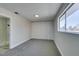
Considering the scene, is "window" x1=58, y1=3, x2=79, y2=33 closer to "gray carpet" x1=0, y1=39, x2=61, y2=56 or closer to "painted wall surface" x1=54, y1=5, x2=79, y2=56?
"painted wall surface" x1=54, y1=5, x2=79, y2=56

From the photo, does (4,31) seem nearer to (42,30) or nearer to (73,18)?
(42,30)

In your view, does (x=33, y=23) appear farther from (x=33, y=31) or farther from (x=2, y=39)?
(x=2, y=39)

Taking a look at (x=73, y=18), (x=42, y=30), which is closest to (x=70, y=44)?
(x=73, y=18)

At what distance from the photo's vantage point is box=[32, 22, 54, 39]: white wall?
9.72 metres

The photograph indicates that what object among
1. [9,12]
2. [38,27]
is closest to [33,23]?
[38,27]

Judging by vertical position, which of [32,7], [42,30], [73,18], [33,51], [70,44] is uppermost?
[32,7]

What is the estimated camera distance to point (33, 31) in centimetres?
1035

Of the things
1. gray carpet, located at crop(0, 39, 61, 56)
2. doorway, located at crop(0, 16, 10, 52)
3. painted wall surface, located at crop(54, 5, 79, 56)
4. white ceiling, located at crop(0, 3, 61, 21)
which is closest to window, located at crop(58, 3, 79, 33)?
painted wall surface, located at crop(54, 5, 79, 56)

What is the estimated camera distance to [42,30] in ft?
32.9

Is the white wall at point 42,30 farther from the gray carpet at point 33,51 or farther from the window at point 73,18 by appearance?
the window at point 73,18

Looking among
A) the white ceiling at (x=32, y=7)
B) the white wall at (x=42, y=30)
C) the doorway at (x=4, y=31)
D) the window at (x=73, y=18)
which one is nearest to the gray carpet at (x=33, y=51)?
the window at (x=73, y=18)

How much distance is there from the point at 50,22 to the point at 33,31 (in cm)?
220

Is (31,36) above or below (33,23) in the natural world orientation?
below

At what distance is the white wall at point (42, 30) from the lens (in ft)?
31.9
